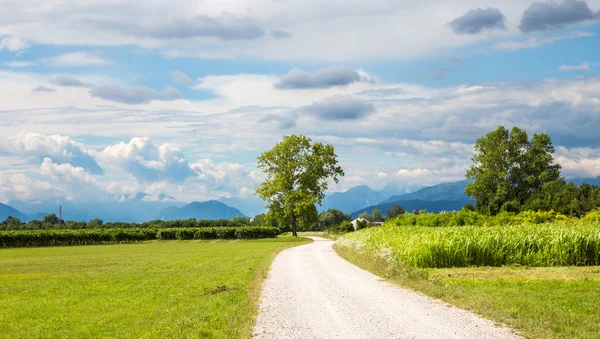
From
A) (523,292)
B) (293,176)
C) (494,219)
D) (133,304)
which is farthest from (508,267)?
(293,176)

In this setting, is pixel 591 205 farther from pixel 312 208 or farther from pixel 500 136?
pixel 312 208

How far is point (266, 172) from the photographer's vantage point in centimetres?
8688

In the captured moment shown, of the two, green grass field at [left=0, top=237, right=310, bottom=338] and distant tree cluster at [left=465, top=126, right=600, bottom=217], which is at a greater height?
distant tree cluster at [left=465, top=126, right=600, bottom=217]

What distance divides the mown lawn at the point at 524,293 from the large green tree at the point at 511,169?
70.3m

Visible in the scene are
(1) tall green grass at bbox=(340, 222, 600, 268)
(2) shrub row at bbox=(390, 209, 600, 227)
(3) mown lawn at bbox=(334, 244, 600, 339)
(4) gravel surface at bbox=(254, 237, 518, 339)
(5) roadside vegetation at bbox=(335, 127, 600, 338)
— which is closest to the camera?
(4) gravel surface at bbox=(254, 237, 518, 339)

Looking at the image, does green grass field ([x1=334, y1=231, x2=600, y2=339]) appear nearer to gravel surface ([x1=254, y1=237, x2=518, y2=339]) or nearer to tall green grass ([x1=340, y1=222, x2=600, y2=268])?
gravel surface ([x1=254, y1=237, x2=518, y2=339])

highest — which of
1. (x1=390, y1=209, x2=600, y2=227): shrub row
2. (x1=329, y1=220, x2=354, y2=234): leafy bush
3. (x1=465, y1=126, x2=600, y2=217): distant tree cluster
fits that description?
(x1=465, y1=126, x2=600, y2=217): distant tree cluster

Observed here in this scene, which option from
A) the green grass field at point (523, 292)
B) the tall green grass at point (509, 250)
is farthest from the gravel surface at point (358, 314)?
the tall green grass at point (509, 250)

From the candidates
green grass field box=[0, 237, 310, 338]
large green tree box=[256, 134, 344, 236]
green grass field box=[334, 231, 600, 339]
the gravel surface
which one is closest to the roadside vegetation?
green grass field box=[334, 231, 600, 339]

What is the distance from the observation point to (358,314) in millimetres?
13531

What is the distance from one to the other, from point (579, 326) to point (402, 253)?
13784 millimetres

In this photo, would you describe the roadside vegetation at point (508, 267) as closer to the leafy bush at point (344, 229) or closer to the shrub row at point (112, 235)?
the leafy bush at point (344, 229)

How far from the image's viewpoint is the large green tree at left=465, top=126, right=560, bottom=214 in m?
88.7

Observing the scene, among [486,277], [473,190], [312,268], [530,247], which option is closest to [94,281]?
[312,268]
